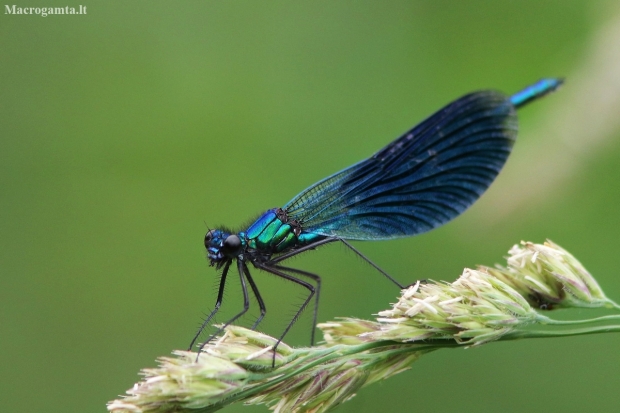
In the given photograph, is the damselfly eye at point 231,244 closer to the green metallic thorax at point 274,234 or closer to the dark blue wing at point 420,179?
the green metallic thorax at point 274,234

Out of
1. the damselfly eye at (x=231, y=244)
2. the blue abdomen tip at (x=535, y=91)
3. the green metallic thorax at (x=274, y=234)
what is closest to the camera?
the damselfly eye at (x=231, y=244)

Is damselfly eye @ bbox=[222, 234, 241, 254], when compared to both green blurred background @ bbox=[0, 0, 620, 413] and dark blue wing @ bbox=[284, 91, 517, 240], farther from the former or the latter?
green blurred background @ bbox=[0, 0, 620, 413]

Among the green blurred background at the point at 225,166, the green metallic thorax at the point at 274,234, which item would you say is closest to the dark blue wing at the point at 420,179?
the green metallic thorax at the point at 274,234

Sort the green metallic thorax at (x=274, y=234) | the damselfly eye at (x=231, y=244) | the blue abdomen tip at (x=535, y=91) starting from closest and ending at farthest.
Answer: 1. the damselfly eye at (x=231, y=244)
2. the green metallic thorax at (x=274, y=234)
3. the blue abdomen tip at (x=535, y=91)

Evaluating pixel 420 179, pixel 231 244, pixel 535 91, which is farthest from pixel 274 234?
pixel 535 91

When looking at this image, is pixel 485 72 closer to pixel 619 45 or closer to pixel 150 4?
pixel 619 45

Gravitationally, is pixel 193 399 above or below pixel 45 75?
below

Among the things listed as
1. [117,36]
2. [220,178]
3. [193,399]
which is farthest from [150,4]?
[193,399]
